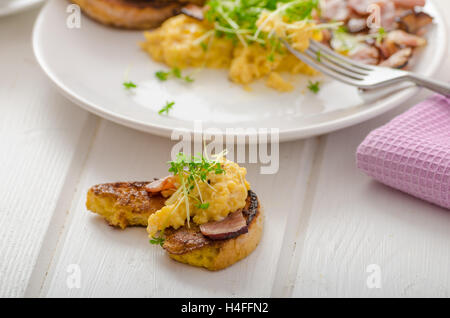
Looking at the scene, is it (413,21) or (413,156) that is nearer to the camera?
(413,156)

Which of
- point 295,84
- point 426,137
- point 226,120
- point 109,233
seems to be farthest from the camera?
point 295,84

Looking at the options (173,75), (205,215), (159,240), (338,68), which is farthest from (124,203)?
(338,68)

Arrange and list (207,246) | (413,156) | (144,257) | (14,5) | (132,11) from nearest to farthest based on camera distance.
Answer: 1. (207,246)
2. (144,257)
3. (413,156)
4. (132,11)
5. (14,5)

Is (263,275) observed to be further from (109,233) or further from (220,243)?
(109,233)

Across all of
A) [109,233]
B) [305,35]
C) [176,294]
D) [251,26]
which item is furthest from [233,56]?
[176,294]

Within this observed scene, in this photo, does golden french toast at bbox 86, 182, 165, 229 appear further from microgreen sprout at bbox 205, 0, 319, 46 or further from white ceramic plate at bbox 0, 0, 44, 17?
white ceramic plate at bbox 0, 0, 44, 17

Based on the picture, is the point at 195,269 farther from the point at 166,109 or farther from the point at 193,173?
the point at 166,109

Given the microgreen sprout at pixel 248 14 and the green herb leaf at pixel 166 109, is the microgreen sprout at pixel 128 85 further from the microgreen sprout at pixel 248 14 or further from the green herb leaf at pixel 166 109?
the microgreen sprout at pixel 248 14
